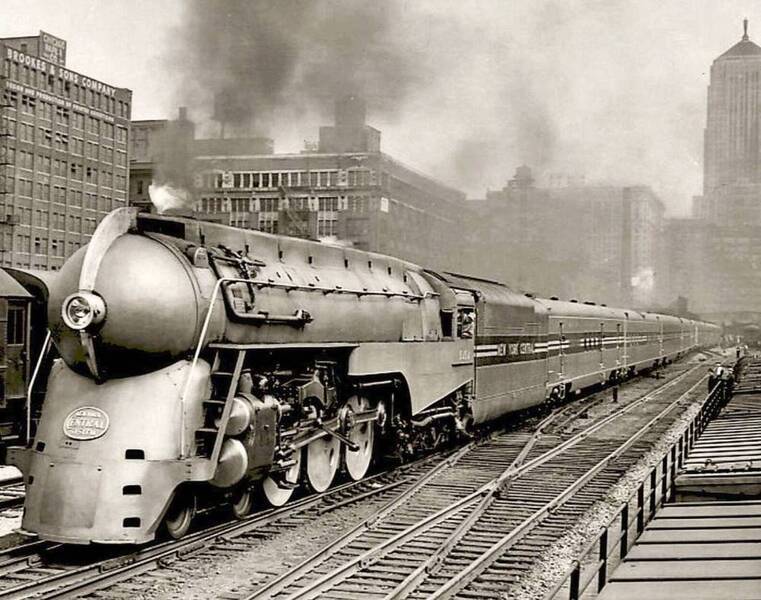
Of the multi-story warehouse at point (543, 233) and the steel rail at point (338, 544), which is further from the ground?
the multi-story warehouse at point (543, 233)

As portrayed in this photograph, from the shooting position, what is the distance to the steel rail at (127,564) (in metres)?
8.29

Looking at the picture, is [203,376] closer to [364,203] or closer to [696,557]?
[696,557]

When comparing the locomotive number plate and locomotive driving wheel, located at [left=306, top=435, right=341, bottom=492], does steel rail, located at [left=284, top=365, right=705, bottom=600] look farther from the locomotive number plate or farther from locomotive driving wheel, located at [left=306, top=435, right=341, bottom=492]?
the locomotive number plate

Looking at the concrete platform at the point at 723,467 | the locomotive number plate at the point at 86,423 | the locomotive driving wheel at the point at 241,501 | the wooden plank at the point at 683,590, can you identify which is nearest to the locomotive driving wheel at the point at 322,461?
the locomotive driving wheel at the point at 241,501

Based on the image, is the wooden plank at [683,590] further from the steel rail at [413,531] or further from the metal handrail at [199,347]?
the metal handrail at [199,347]

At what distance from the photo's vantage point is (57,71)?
218ft

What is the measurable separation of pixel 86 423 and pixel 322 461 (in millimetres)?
3953

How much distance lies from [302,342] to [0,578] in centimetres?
431

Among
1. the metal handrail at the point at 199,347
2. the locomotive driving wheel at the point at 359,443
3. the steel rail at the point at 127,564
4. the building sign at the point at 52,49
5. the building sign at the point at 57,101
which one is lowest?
the steel rail at the point at 127,564

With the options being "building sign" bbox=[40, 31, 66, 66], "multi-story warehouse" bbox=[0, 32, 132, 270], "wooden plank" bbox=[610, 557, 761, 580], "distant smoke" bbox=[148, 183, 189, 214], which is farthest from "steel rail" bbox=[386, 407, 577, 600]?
"building sign" bbox=[40, 31, 66, 66]

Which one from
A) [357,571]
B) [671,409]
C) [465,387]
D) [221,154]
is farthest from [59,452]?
[671,409]

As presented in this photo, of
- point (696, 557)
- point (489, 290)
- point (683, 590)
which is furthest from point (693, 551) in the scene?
point (489, 290)

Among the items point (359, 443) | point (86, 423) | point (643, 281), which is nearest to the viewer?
point (86, 423)

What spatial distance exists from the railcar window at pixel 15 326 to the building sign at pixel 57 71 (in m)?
51.2
